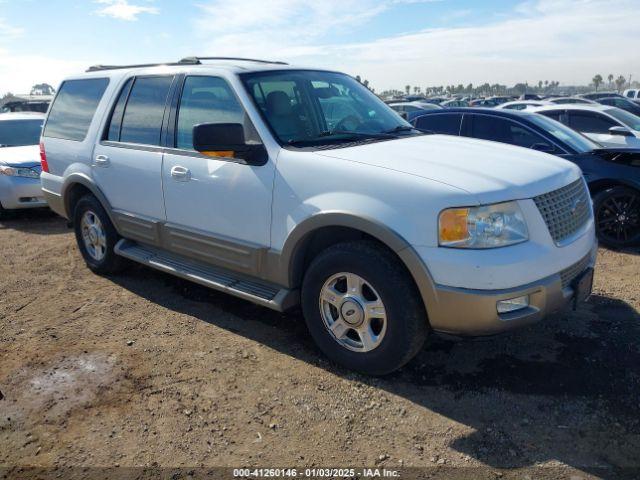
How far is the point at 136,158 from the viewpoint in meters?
4.48

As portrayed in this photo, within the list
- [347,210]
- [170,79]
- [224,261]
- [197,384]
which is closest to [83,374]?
[197,384]

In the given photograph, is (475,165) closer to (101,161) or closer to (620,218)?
(101,161)

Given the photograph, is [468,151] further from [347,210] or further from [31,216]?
[31,216]

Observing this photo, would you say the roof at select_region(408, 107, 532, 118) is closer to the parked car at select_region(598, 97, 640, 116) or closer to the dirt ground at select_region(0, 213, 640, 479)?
the dirt ground at select_region(0, 213, 640, 479)

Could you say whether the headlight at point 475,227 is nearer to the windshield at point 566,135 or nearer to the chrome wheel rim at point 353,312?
the chrome wheel rim at point 353,312

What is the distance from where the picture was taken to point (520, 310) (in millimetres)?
2934

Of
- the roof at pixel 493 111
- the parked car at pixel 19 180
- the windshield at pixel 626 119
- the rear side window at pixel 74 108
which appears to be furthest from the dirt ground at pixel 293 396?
the windshield at pixel 626 119

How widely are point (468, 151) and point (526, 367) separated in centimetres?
146

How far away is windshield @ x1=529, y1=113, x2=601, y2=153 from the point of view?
21.2ft

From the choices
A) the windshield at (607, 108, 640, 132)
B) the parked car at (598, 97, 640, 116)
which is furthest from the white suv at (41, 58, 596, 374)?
the parked car at (598, 97, 640, 116)

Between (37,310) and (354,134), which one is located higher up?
(354,134)

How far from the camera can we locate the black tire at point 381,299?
121 inches

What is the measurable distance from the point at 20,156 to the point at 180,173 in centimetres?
564

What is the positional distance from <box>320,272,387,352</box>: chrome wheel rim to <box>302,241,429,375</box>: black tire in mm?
27
